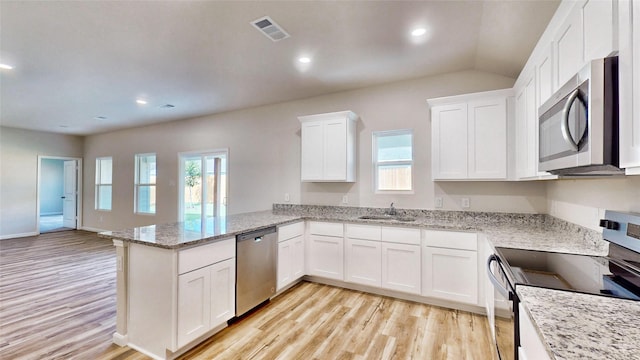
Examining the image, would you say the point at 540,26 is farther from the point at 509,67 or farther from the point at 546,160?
the point at 546,160

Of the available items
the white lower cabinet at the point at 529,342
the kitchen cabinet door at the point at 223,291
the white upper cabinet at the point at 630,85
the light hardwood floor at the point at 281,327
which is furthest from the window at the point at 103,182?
the white upper cabinet at the point at 630,85

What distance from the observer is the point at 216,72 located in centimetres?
330

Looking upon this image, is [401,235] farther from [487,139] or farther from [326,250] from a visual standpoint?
[487,139]

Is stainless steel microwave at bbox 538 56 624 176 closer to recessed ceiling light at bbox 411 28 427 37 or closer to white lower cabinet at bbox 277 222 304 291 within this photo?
recessed ceiling light at bbox 411 28 427 37

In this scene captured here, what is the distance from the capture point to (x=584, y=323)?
86 cm

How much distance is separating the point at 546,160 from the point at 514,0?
3.80ft

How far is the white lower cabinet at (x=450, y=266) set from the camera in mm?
2674

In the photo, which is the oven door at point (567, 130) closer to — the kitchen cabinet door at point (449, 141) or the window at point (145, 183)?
the kitchen cabinet door at point (449, 141)

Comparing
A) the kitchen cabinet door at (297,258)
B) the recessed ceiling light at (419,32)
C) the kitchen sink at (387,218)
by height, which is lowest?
the kitchen cabinet door at (297,258)

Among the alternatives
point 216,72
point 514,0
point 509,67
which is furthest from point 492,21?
point 216,72

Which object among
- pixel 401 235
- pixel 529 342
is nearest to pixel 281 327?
pixel 401 235

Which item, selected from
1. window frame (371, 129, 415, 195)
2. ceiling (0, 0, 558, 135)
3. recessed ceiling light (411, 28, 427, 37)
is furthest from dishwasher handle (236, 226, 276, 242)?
recessed ceiling light (411, 28, 427, 37)

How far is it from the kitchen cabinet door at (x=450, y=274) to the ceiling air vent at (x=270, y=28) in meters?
2.54

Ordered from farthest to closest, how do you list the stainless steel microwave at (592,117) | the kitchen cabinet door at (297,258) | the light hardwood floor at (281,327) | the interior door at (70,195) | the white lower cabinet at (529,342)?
the interior door at (70,195)
the kitchen cabinet door at (297,258)
the light hardwood floor at (281,327)
the stainless steel microwave at (592,117)
the white lower cabinet at (529,342)
